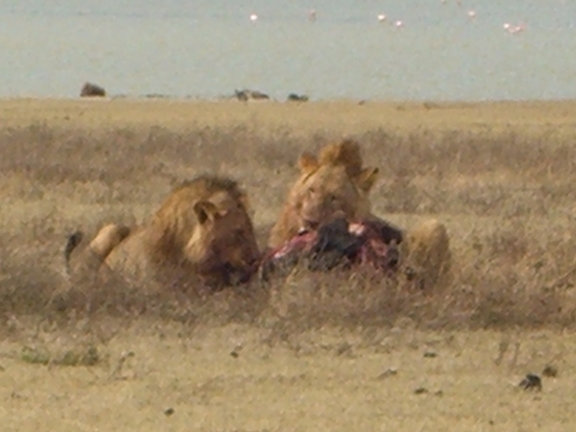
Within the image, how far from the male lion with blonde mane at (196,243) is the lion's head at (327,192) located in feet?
1.18

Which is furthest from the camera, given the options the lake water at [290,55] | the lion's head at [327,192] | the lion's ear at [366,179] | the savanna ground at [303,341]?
the lake water at [290,55]

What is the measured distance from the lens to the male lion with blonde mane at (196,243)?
35.5ft

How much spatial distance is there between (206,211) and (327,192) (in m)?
0.76

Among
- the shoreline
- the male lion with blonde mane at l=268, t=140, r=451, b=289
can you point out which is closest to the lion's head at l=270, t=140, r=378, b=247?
the male lion with blonde mane at l=268, t=140, r=451, b=289

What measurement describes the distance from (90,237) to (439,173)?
701 cm

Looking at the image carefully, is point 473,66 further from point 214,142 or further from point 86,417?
point 86,417

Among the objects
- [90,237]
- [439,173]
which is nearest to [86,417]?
[90,237]

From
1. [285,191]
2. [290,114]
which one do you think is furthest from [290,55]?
[285,191]

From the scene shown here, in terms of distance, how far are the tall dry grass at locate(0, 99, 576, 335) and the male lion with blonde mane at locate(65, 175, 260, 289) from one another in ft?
0.62

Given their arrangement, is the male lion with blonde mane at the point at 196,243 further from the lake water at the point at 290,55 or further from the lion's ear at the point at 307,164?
the lake water at the point at 290,55

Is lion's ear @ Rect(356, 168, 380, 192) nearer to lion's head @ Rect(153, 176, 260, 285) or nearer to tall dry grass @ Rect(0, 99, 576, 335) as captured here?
tall dry grass @ Rect(0, 99, 576, 335)

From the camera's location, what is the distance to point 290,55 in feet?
185

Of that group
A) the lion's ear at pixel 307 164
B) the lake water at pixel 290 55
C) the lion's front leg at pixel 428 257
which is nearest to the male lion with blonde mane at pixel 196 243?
the lion's ear at pixel 307 164

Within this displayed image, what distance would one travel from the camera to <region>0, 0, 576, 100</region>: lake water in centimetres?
3897
